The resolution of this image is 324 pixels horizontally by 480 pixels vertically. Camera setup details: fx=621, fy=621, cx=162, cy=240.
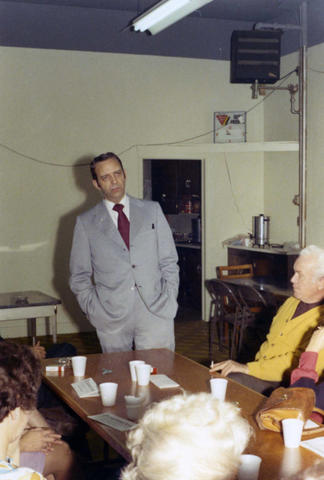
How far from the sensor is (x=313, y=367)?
7.95 ft

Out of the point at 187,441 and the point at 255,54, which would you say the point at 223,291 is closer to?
the point at 255,54

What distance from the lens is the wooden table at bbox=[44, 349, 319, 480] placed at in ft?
6.34

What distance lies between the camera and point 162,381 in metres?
2.79

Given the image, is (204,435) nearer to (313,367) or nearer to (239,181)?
(313,367)

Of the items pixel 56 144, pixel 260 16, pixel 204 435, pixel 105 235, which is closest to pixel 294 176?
pixel 260 16

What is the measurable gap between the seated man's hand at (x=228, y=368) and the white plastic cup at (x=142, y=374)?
1.25 feet

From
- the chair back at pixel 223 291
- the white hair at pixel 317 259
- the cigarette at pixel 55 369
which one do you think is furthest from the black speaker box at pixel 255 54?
the cigarette at pixel 55 369

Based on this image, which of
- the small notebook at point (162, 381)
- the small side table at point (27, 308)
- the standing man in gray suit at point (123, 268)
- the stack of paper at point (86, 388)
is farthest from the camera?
the small side table at point (27, 308)

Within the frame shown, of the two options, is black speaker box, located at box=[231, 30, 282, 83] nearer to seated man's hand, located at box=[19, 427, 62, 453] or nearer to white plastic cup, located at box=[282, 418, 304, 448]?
seated man's hand, located at box=[19, 427, 62, 453]

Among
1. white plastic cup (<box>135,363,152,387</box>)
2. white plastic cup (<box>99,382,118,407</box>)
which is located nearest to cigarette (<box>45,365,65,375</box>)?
white plastic cup (<box>135,363,152,387</box>)

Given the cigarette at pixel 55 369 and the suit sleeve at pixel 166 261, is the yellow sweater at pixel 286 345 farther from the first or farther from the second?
the cigarette at pixel 55 369

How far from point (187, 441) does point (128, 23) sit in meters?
7.41

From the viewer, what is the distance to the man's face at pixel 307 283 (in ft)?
10.5

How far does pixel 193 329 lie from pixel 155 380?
5251 mm
